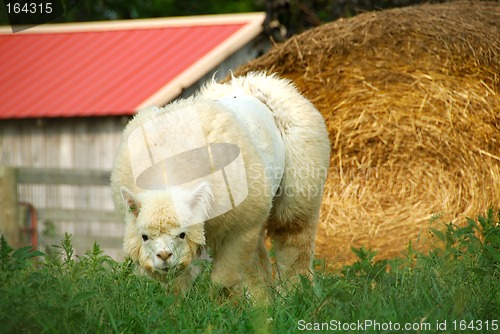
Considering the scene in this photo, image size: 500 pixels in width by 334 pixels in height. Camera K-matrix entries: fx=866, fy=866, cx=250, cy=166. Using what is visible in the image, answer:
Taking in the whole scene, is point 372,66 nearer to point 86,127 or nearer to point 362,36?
point 362,36

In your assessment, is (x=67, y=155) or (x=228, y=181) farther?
(x=67, y=155)

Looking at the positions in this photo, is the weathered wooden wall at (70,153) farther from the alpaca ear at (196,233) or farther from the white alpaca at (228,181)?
the alpaca ear at (196,233)

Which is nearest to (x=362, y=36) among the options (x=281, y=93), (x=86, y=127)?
(x=281, y=93)

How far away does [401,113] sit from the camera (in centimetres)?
832

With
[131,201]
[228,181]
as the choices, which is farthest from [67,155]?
[131,201]

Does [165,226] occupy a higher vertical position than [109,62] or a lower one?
higher

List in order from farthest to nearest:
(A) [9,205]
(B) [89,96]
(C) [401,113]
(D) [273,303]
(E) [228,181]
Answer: (B) [89,96] → (A) [9,205] → (C) [401,113] → (E) [228,181] → (D) [273,303]

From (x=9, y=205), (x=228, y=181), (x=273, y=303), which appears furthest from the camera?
(x=9, y=205)

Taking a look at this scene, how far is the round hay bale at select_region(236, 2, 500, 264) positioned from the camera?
784 centimetres

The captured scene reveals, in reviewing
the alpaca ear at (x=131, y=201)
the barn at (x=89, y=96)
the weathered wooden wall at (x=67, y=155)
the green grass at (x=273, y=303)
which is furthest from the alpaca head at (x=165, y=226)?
the weathered wooden wall at (x=67, y=155)

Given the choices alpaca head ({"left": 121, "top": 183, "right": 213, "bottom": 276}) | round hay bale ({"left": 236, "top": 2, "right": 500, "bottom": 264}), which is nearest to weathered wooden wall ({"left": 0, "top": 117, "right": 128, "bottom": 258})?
round hay bale ({"left": 236, "top": 2, "right": 500, "bottom": 264})

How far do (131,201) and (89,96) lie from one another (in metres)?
9.61

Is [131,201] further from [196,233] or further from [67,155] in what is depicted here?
[67,155]

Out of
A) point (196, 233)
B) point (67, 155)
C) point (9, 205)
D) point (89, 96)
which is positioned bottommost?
point (67, 155)
